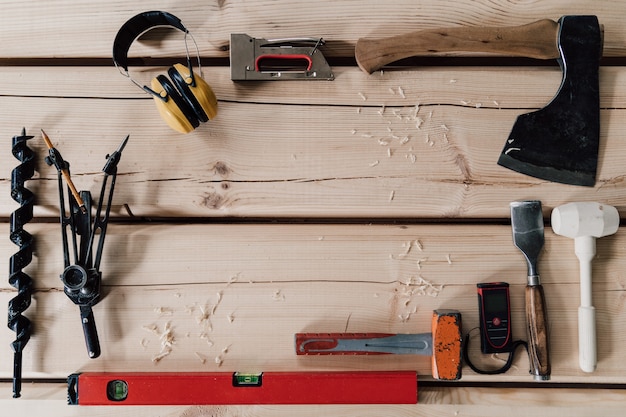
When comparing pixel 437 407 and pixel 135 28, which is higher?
pixel 135 28

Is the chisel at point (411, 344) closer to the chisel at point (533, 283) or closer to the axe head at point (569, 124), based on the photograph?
the chisel at point (533, 283)

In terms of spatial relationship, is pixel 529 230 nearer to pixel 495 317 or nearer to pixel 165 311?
pixel 495 317

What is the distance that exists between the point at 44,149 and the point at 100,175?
0.40 feet

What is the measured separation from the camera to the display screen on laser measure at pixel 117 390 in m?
0.97

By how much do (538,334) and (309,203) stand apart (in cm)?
47

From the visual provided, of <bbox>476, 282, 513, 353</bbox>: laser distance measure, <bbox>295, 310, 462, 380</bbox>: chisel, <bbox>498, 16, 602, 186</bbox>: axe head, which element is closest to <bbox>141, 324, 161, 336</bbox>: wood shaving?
<bbox>295, 310, 462, 380</bbox>: chisel

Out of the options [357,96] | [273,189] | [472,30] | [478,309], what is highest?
[472,30]

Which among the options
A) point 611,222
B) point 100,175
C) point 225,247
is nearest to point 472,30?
point 611,222

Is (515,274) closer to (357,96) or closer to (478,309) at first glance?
(478,309)

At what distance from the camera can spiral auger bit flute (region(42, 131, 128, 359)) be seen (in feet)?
3.12

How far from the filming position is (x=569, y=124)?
983 millimetres

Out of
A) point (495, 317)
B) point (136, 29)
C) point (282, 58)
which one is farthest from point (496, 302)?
point (136, 29)

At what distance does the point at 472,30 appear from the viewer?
0.98 m

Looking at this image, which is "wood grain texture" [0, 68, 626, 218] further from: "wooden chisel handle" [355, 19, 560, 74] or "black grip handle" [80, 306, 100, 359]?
"black grip handle" [80, 306, 100, 359]
